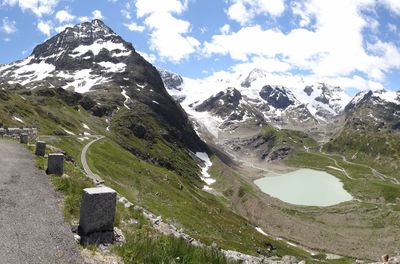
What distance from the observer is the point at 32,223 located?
19828 millimetres

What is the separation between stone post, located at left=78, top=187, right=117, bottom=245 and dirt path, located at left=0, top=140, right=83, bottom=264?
76 centimetres

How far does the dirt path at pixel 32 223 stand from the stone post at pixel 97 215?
0.76m

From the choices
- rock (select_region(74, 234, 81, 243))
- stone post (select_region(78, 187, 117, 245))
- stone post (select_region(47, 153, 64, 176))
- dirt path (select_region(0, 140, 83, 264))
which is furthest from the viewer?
stone post (select_region(47, 153, 64, 176))

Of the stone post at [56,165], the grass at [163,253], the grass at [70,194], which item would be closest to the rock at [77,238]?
the grass at [163,253]

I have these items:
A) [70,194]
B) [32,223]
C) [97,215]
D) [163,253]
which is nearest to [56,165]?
[70,194]

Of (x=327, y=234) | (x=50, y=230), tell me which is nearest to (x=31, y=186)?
(x=50, y=230)

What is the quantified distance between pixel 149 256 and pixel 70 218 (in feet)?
22.7

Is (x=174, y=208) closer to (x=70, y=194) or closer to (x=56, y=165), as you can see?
(x=56, y=165)

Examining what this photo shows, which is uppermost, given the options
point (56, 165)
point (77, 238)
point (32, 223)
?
point (56, 165)

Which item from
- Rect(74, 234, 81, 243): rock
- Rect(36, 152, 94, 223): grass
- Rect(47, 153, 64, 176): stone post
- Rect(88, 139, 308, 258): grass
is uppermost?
Rect(47, 153, 64, 176): stone post

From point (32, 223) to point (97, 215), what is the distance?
3.16 metres

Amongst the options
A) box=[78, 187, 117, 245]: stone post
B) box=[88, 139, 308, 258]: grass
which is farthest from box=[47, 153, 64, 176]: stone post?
box=[88, 139, 308, 258]: grass

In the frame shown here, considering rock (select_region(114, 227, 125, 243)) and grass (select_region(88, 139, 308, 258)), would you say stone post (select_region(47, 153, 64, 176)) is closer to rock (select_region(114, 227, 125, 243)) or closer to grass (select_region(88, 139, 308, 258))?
rock (select_region(114, 227, 125, 243))

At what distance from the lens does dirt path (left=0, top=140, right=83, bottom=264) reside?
16453 mm
